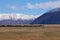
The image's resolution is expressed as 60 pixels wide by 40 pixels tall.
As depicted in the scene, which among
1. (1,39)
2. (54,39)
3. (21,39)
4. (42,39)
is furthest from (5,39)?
(54,39)

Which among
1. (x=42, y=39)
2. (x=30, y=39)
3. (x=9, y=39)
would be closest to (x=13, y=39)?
(x=9, y=39)

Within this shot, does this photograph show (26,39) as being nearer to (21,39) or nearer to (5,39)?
(21,39)

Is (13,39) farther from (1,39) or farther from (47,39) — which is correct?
(47,39)

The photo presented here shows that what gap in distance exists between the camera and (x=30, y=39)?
5022cm

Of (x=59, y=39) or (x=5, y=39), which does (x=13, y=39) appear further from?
(x=59, y=39)

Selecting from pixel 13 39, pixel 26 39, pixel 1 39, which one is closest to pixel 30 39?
pixel 26 39

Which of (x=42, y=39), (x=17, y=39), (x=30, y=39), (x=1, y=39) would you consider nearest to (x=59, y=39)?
(x=42, y=39)

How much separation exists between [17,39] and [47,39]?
7.73 meters

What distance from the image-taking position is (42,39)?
49.6m

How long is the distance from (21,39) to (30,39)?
2.33m

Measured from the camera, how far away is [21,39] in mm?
50219

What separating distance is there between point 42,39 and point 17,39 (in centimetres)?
646

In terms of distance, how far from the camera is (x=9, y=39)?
4981 centimetres

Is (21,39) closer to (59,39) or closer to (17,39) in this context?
(17,39)
